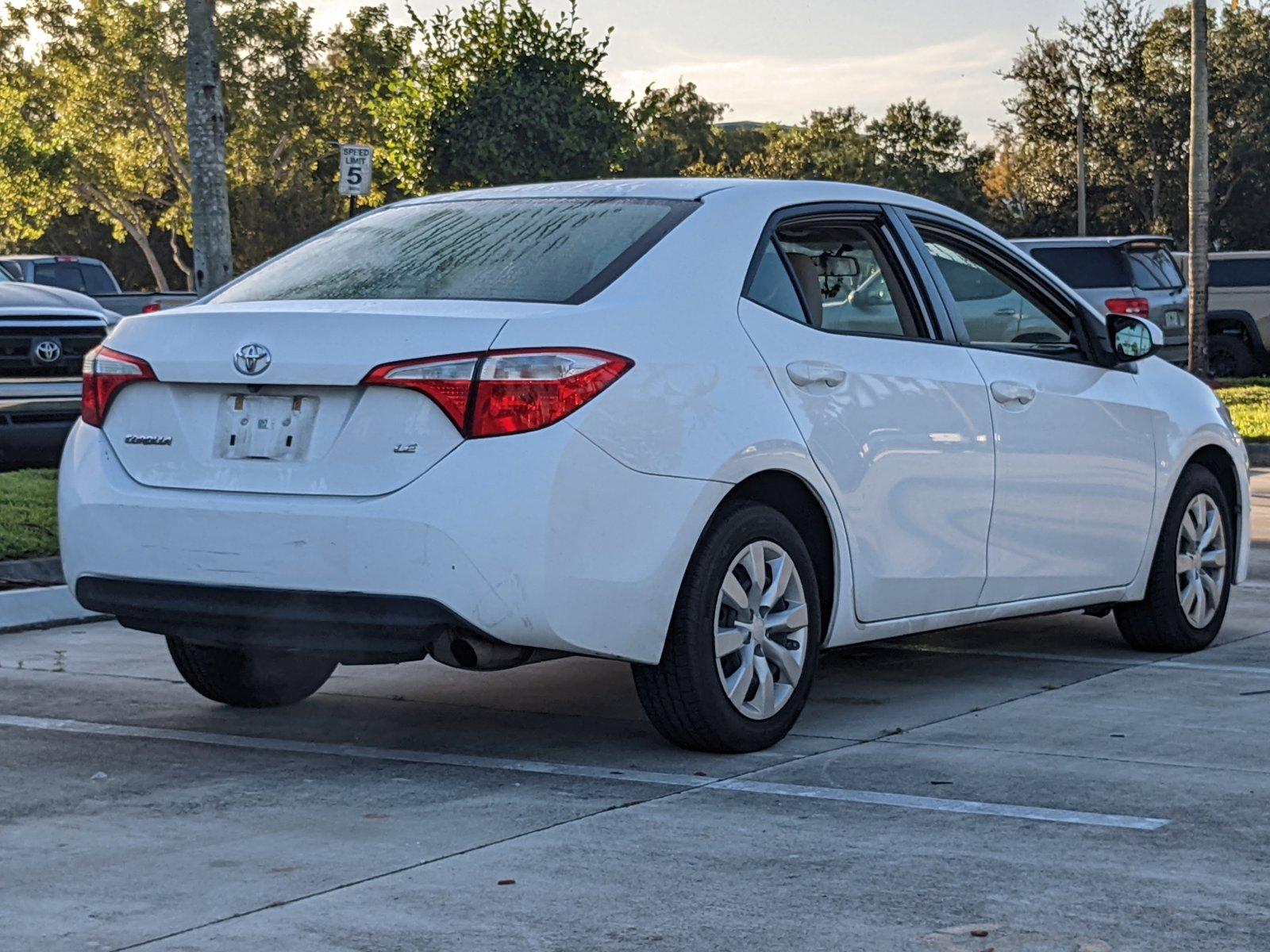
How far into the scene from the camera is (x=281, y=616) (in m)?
4.93

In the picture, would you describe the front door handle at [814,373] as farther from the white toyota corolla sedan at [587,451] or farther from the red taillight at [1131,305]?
the red taillight at [1131,305]

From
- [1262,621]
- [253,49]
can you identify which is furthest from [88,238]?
[1262,621]

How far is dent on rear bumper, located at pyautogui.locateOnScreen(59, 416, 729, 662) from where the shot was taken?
15.5 ft

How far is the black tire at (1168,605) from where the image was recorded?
709cm

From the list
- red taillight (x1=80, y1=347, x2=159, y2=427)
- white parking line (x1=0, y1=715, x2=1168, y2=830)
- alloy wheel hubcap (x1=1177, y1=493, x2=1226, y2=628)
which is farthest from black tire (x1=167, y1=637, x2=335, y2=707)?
alloy wheel hubcap (x1=1177, y1=493, x2=1226, y2=628)

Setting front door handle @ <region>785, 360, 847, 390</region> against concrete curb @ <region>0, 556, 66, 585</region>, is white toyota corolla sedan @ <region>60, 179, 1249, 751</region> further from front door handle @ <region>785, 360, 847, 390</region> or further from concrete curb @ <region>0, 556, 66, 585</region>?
concrete curb @ <region>0, 556, 66, 585</region>

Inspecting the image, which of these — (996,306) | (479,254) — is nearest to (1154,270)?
(996,306)

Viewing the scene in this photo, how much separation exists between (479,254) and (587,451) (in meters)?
0.92

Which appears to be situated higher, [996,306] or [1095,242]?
[1095,242]

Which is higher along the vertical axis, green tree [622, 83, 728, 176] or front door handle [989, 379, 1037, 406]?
green tree [622, 83, 728, 176]

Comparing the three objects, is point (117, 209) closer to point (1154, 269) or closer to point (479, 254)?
point (1154, 269)

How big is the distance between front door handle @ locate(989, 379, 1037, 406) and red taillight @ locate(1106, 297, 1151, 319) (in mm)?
14939

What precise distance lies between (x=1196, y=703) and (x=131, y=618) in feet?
10.6

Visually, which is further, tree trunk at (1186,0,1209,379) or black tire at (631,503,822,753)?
tree trunk at (1186,0,1209,379)
